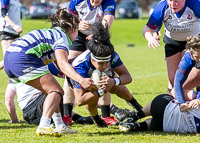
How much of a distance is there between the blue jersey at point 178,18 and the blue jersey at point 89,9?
2.46 ft

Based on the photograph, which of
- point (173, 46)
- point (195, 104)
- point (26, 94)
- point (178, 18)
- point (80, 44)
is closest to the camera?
point (195, 104)

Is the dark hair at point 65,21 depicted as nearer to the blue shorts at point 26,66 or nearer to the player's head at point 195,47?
the blue shorts at point 26,66

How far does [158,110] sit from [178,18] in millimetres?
1561

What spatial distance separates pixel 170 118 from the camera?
16.0ft

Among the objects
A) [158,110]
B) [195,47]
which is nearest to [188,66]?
→ [195,47]

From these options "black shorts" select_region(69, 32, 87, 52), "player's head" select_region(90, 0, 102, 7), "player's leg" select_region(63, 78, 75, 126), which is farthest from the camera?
"black shorts" select_region(69, 32, 87, 52)

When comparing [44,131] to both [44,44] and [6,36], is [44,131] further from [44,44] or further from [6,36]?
[6,36]

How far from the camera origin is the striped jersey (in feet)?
15.4

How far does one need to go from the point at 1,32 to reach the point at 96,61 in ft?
12.3

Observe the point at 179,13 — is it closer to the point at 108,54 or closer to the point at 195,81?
the point at 195,81

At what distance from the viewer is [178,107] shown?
4844 millimetres

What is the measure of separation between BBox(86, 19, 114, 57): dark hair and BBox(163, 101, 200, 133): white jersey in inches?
39.6

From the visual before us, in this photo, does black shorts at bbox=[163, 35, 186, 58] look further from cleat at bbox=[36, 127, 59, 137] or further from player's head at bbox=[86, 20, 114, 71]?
cleat at bbox=[36, 127, 59, 137]

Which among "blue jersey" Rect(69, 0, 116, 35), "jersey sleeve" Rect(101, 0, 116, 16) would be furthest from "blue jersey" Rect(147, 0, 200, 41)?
"blue jersey" Rect(69, 0, 116, 35)
